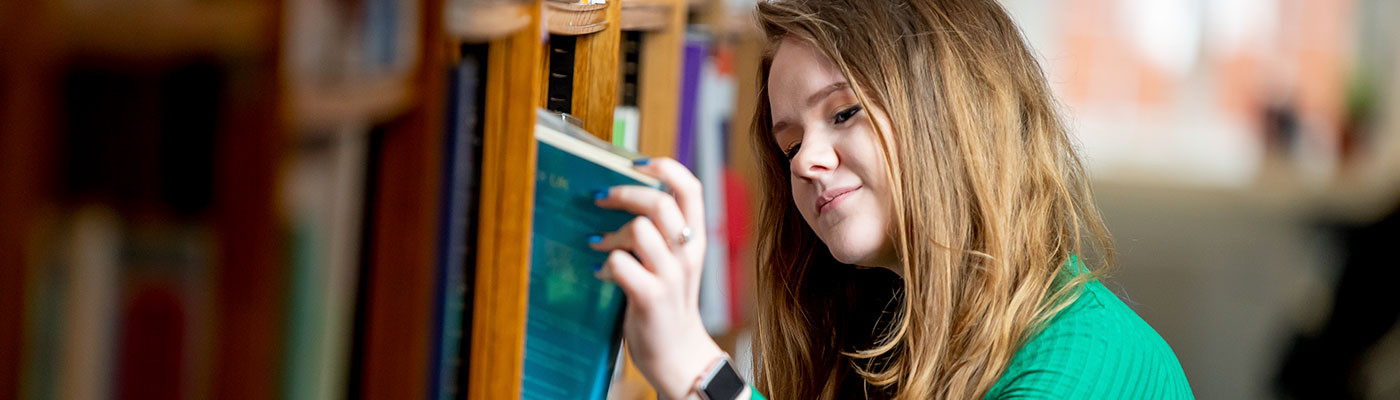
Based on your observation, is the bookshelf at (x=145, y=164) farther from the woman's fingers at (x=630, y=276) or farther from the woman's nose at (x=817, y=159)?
the woman's nose at (x=817, y=159)

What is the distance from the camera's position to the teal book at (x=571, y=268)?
77 centimetres

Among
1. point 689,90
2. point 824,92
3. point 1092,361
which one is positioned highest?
point 824,92

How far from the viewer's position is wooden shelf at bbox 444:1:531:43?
623mm

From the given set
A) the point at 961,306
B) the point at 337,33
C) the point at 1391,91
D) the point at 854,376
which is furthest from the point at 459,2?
the point at 1391,91

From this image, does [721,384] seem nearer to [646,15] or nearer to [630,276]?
[630,276]

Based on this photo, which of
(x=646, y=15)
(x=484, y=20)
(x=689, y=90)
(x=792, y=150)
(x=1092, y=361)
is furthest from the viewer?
(x=689, y=90)

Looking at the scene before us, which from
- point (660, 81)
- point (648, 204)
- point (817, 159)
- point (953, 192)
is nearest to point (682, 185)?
point (648, 204)

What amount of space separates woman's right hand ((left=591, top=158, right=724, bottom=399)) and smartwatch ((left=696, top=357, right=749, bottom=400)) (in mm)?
26

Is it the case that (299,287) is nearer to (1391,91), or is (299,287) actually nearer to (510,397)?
(510,397)

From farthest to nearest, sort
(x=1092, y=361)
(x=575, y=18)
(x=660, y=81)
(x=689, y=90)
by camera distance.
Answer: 1. (x=689, y=90)
2. (x=660, y=81)
3. (x=1092, y=361)
4. (x=575, y=18)

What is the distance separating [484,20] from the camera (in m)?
0.68

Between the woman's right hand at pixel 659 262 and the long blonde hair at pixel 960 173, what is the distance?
327 mm

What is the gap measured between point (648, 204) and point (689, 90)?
133 cm

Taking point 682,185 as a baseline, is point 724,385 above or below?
below
